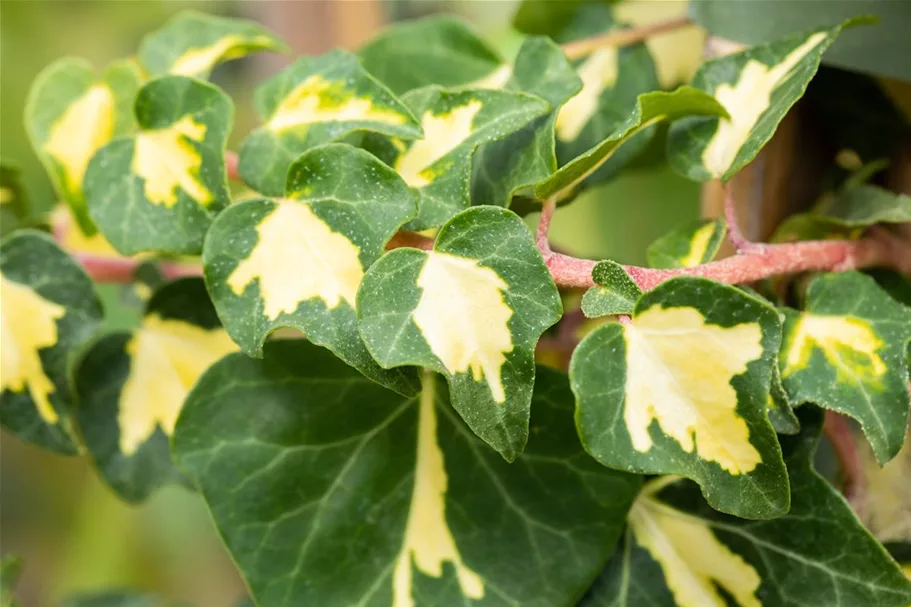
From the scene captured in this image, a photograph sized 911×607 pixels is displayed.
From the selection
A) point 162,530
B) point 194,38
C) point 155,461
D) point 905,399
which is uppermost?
point 194,38

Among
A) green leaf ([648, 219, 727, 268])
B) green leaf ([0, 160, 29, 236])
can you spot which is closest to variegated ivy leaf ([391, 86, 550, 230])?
green leaf ([648, 219, 727, 268])

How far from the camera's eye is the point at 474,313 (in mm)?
319

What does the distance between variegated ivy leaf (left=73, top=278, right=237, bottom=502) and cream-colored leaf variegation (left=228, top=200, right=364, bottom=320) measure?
0.61 feet

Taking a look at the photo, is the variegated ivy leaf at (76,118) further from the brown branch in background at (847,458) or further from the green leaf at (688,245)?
the brown branch in background at (847,458)

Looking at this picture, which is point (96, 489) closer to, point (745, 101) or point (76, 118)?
point (76, 118)

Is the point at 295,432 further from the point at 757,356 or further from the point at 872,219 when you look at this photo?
the point at 872,219

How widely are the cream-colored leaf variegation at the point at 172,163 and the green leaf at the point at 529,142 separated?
6.2 inches

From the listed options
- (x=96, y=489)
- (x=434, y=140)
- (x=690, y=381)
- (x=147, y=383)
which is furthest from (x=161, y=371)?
(x=96, y=489)

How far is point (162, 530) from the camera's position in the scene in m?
1.60

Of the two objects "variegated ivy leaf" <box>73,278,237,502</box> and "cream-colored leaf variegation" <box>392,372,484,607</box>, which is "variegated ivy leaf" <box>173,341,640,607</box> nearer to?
"cream-colored leaf variegation" <box>392,372,484,607</box>

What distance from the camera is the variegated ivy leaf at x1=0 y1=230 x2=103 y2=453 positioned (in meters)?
0.46

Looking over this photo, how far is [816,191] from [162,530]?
147cm

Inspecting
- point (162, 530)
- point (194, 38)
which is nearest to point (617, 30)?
point (194, 38)

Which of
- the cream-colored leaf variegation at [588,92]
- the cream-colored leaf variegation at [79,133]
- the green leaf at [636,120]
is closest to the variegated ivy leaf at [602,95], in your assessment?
the cream-colored leaf variegation at [588,92]
